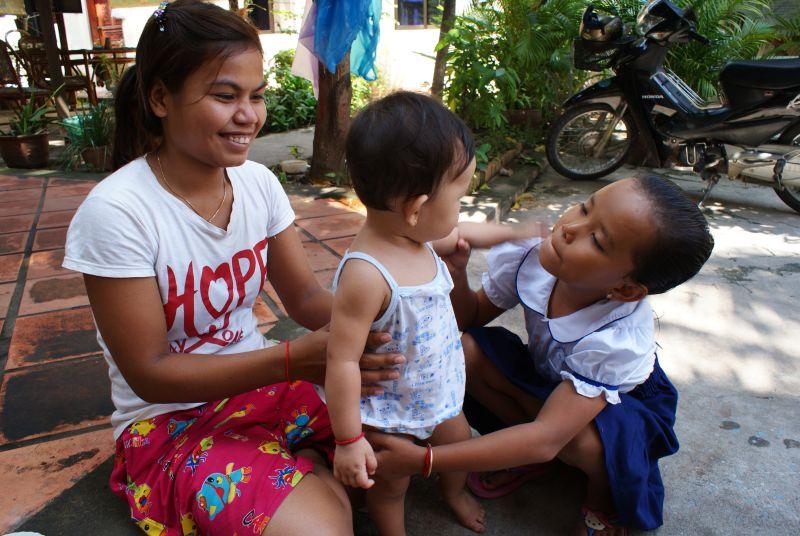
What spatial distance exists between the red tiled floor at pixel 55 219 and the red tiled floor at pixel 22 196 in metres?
0.37

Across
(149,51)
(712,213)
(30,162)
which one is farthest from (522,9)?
(149,51)

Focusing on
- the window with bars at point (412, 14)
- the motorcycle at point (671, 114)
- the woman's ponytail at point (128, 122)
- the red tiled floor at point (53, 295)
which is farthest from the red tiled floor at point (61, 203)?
the window with bars at point (412, 14)

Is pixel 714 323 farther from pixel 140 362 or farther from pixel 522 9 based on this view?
pixel 522 9

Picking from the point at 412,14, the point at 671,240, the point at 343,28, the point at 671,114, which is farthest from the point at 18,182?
the point at 412,14

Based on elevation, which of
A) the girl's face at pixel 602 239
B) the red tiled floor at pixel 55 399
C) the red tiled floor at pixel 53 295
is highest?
the girl's face at pixel 602 239

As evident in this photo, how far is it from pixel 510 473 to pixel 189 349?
3.12 ft

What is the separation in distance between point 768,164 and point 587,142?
134 centimetres

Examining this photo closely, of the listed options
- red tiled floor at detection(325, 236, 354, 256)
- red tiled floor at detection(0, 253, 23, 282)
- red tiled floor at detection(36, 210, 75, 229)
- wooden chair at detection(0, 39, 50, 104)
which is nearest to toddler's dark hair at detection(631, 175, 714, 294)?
red tiled floor at detection(325, 236, 354, 256)

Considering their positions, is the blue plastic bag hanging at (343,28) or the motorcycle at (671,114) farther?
the motorcycle at (671,114)

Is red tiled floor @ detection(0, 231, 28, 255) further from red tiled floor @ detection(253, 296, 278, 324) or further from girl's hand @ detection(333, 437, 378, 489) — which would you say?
girl's hand @ detection(333, 437, 378, 489)

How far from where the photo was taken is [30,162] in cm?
476

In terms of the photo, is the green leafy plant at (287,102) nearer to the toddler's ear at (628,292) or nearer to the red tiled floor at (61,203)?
the red tiled floor at (61,203)

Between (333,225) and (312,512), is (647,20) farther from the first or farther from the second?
(312,512)

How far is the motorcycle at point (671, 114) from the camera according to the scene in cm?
424
